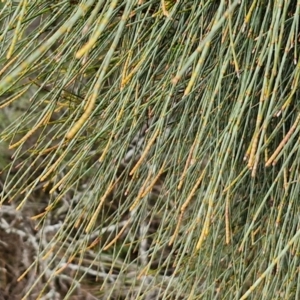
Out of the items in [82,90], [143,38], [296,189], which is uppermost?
[143,38]

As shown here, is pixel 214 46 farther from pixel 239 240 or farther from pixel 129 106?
pixel 239 240

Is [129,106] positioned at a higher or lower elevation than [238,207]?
higher

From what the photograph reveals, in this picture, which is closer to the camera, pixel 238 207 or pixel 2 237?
pixel 238 207

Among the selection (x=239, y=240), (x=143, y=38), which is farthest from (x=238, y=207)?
(x=143, y=38)

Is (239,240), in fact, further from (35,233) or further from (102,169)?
(35,233)

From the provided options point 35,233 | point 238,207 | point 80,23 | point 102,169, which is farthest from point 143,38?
point 35,233

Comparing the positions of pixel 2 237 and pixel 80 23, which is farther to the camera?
pixel 2 237

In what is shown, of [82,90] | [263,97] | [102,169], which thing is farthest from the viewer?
[82,90]

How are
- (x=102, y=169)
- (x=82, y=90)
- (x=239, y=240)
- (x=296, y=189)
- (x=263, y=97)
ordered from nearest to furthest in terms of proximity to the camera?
1. (x=263, y=97)
2. (x=296, y=189)
3. (x=102, y=169)
4. (x=239, y=240)
5. (x=82, y=90)

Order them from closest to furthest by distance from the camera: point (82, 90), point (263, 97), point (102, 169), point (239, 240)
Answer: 1. point (263, 97)
2. point (102, 169)
3. point (239, 240)
4. point (82, 90)
